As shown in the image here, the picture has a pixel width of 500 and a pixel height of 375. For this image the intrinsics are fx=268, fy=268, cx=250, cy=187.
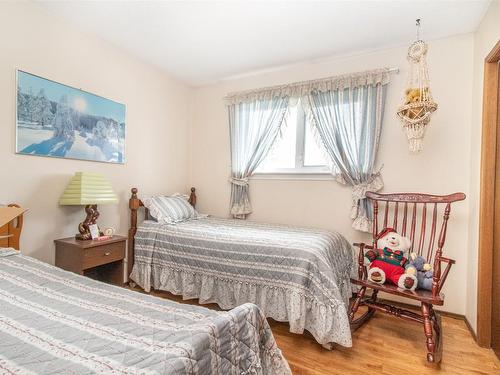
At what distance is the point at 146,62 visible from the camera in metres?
3.04

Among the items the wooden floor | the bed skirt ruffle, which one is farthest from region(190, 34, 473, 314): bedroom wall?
the bed skirt ruffle

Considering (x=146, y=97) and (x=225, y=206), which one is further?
(x=225, y=206)

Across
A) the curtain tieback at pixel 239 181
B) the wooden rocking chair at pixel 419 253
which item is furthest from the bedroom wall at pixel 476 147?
the curtain tieback at pixel 239 181

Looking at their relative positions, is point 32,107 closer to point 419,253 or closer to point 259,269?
point 259,269

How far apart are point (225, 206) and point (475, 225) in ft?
8.28

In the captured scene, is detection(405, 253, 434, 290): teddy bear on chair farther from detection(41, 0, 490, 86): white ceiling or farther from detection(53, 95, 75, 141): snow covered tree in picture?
detection(53, 95, 75, 141): snow covered tree in picture

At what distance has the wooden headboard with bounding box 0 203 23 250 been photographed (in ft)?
6.15

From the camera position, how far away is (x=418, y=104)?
206cm

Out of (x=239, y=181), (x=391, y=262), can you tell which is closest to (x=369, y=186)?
(x=391, y=262)

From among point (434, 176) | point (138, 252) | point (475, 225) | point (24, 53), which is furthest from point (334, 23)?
point (138, 252)

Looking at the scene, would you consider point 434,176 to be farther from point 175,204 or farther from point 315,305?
point 175,204

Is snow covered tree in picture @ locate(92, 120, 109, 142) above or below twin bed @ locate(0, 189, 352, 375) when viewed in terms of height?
above

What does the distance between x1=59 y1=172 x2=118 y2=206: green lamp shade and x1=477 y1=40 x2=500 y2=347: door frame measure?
9.52 ft

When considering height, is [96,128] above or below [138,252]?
above
